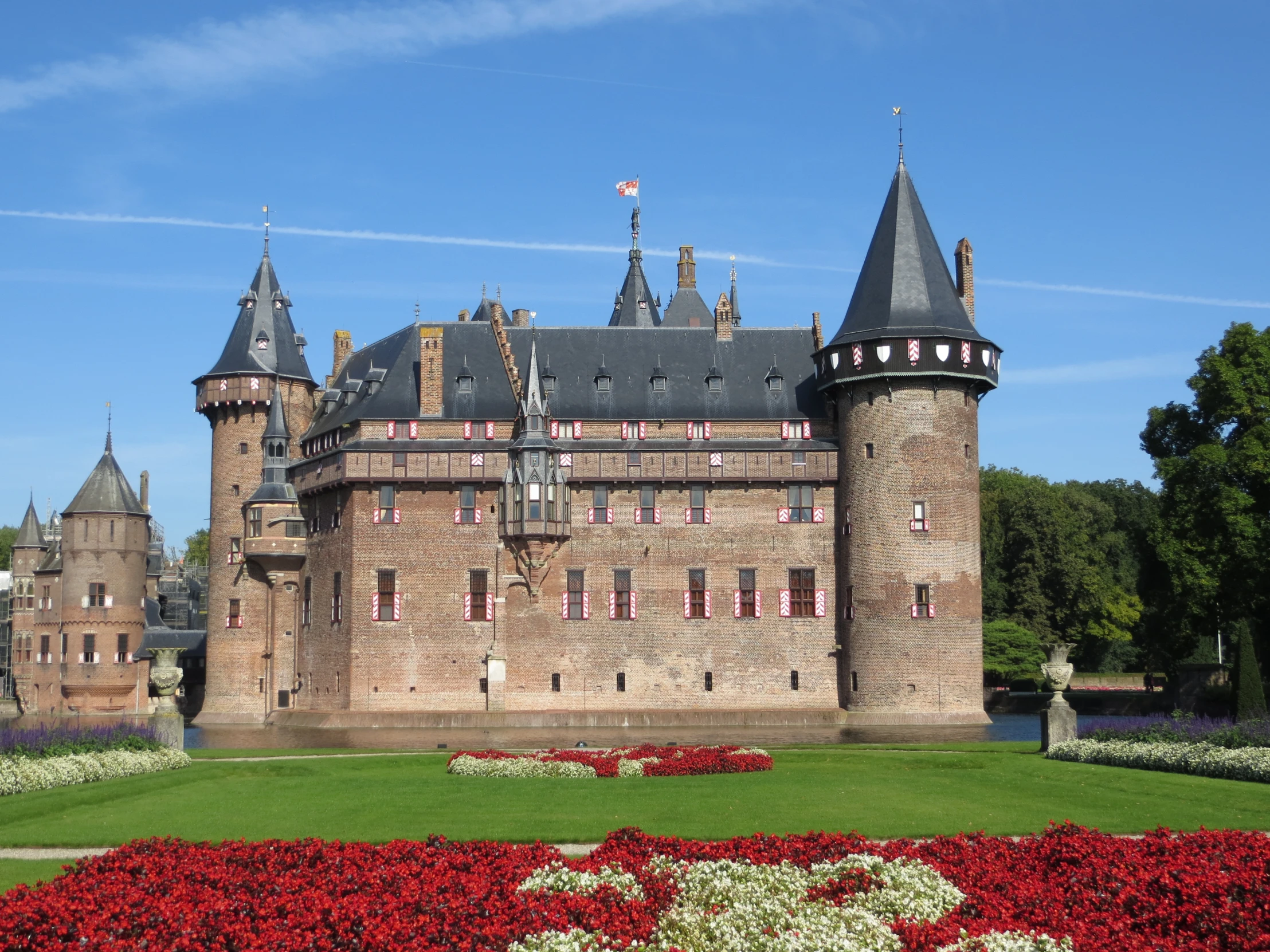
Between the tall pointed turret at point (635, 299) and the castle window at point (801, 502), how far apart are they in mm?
18427

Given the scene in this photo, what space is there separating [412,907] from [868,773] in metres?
14.8

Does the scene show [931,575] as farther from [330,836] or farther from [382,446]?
[330,836]

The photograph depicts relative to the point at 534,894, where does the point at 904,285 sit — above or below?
above

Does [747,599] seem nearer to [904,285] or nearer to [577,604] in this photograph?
[577,604]

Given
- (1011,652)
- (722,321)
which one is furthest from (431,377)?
(1011,652)

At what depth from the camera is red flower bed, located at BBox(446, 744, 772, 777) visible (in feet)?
87.7

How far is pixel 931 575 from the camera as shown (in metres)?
46.9

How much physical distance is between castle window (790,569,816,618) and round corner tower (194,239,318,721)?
21.0 metres

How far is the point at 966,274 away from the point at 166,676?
3288cm

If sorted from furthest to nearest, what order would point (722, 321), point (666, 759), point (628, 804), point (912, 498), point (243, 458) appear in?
point (243, 458), point (722, 321), point (912, 498), point (666, 759), point (628, 804)

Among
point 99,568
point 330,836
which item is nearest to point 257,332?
point 99,568

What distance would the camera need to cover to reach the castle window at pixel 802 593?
50.1m

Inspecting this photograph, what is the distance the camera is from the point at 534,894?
1254 cm

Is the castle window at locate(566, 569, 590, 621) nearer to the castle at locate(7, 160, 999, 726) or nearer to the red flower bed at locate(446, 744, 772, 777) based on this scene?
the castle at locate(7, 160, 999, 726)
